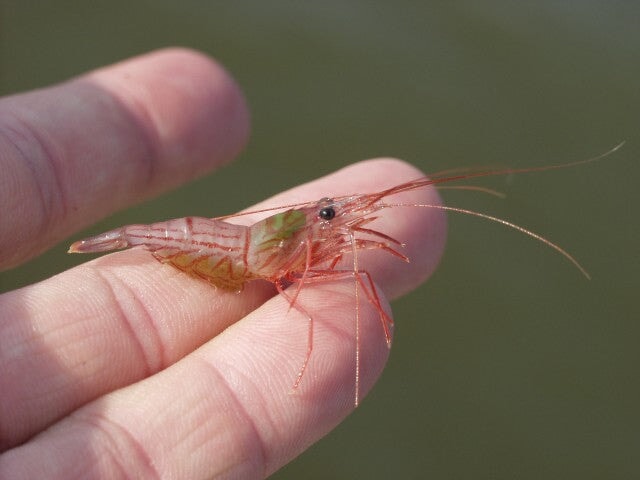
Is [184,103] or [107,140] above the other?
[184,103]

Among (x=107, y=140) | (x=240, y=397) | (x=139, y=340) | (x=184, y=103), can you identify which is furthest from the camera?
(x=184, y=103)

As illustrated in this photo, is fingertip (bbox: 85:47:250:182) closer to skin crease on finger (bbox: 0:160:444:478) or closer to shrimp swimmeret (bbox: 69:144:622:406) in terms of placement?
shrimp swimmeret (bbox: 69:144:622:406)

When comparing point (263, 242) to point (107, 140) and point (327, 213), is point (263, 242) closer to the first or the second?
point (327, 213)

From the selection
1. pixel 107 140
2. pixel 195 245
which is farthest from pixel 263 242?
pixel 107 140

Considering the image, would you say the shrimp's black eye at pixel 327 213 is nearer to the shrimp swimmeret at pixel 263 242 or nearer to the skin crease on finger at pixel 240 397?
the shrimp swimmeret at pixel 263 242

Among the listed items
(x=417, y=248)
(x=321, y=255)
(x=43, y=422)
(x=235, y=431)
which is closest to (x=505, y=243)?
(x=417, y=248)

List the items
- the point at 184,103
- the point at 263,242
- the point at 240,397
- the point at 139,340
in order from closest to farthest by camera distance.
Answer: the point at 240,397 → the point at 139,340 → the point at 263,242 → the point at 184,103
